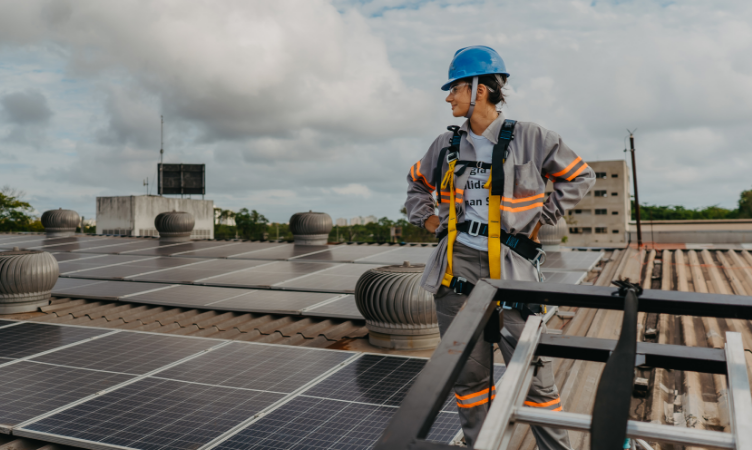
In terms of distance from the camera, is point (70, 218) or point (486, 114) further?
point (70, 218)

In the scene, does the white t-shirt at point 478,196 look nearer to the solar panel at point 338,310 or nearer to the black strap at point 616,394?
the black strap at point 616,394

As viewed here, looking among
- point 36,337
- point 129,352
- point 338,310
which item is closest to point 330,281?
point 338,310

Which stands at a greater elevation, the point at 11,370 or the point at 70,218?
the point at 70,218

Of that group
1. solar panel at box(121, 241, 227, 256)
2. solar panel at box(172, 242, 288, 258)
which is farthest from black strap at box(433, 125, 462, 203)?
solar panel at box(121, 241, 227, 256)

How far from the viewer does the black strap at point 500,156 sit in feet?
9.88

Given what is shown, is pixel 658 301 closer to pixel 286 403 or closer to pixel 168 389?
pixel 286 403

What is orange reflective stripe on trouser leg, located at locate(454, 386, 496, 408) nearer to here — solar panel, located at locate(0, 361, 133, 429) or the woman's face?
the woman's face

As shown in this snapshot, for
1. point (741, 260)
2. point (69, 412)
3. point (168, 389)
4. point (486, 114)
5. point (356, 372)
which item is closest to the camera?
point (486, 114)

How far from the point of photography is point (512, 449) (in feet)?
11.9

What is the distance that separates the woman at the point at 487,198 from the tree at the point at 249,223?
2781 inches

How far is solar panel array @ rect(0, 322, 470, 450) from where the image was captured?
146 inches

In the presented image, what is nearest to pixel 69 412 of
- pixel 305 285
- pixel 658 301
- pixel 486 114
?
pixel 486 114

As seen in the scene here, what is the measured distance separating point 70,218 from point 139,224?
33.2ft

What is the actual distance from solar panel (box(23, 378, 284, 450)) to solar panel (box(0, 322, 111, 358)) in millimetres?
2172
